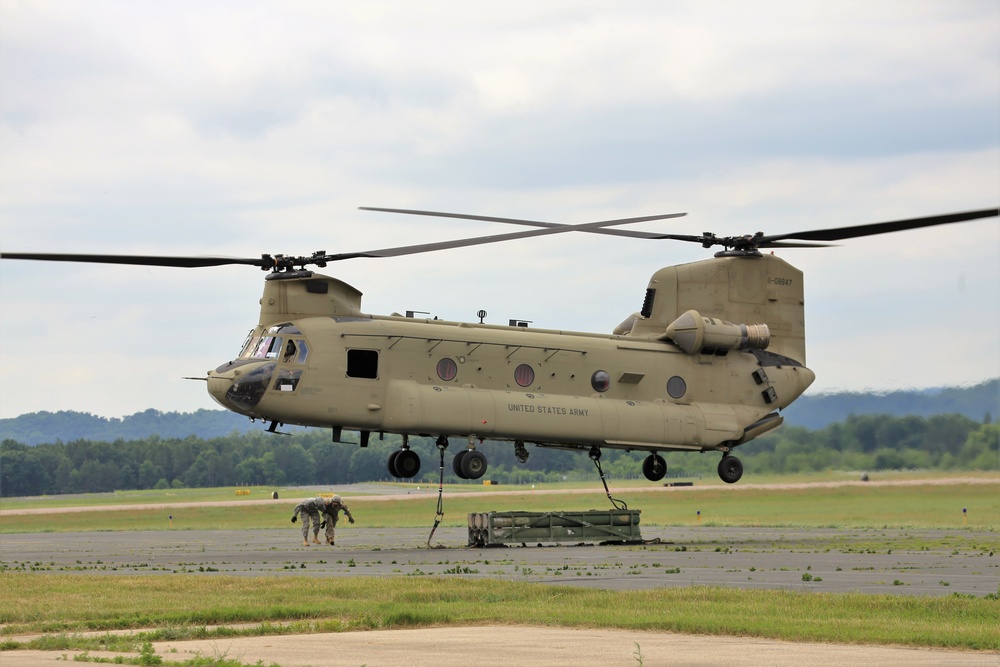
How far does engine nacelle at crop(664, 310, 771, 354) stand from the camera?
37.3m

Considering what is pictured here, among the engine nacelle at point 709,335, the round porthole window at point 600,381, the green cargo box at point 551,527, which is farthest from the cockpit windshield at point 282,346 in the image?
the engine nacelle at point 709,335

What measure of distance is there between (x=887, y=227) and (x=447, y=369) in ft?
38.4

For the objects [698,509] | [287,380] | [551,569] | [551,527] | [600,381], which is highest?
[600,381]

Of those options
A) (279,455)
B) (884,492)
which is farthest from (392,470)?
(279,455)

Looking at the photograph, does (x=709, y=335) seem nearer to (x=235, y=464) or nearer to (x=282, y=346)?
(x=282, y=346)

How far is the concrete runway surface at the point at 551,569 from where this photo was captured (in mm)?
16031

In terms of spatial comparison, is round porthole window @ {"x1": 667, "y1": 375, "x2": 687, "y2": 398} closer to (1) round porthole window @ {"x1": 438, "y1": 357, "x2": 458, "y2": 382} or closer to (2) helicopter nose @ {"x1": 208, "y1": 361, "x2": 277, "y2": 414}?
(1) round porthole window @ {"x1": 438, "y1": 357, "x2": 458, "y2": 382}

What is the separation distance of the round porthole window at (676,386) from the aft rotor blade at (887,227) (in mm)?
5107

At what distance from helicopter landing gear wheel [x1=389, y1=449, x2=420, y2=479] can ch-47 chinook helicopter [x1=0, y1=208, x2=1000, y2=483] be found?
0.04 meters

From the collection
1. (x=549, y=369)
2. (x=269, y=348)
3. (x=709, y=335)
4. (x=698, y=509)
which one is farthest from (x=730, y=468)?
(x=698, y=509)

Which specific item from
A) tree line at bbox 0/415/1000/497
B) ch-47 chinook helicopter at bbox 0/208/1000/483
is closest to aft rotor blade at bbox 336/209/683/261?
ch-47 chinook helicopter at bbox 0/208/1000/483

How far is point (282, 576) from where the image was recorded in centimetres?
2708

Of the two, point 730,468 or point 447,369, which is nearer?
point 447,369

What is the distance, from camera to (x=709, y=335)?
37312mm
